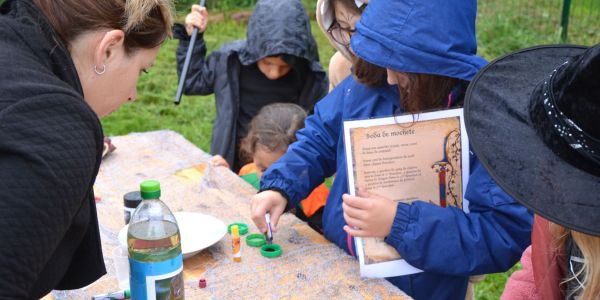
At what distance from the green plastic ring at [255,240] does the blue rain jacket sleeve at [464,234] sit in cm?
50

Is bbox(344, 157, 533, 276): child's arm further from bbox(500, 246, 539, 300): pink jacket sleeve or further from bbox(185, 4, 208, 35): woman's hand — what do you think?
bbox(185, 4, 208, 35): woman's hand

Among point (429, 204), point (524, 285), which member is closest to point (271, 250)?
point (429, 204)

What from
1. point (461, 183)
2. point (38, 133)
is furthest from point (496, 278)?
point (38, 133)

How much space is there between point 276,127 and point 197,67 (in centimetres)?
97

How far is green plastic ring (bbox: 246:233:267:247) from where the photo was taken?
206cm

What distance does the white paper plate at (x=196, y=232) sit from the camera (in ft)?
6.38

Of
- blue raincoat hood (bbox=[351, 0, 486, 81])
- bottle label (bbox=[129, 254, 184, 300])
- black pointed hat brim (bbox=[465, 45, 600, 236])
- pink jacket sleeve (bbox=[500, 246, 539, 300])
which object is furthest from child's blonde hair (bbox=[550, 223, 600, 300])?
bottle label (bbox=[129, 254, 184, 300])

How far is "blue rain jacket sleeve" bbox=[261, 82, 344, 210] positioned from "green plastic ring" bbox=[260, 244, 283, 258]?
162 mm

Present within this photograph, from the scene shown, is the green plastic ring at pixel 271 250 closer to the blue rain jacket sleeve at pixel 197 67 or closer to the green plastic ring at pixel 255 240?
the green plastic ring at pixel 255 240

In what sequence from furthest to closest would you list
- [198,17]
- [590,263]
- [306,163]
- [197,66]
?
[197,66], [198,17], [306,163], [590,263]

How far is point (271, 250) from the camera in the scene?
2.01 meters

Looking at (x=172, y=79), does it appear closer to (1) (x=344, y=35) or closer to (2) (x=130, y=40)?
(1) (x=344, y=35)

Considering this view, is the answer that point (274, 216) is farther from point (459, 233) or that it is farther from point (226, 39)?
point (226, 39)

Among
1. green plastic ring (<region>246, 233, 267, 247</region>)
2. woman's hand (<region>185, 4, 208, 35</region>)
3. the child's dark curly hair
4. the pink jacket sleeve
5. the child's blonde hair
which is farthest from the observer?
woman's hand (<region>185, 4, 208, 35</region>)
